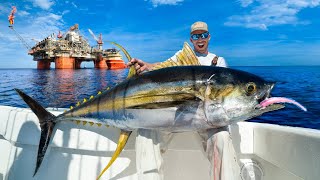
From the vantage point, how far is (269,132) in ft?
7.64

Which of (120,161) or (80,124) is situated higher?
(80,124)

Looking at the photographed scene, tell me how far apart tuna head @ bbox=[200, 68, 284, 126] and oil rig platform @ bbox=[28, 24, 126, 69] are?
76.1m

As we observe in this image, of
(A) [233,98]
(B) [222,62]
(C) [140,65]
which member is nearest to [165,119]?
(A) [233,98]

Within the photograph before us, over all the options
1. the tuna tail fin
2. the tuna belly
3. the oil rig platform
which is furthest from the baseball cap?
the oil rig platform

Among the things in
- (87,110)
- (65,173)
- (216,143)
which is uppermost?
Result: (87,110)

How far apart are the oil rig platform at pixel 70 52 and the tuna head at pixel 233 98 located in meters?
76.1

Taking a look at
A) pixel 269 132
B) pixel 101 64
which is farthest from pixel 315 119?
pixel 101 64

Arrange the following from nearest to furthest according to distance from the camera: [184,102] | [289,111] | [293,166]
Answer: [184,102]
[293,166]
[289,111]

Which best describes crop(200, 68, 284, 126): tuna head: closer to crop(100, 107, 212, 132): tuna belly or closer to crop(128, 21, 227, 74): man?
crop(100, 107, 212, 132): tuna belly

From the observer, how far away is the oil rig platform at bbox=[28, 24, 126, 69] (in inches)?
3019

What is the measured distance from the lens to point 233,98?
1.87 meters

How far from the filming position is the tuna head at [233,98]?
Result: 1.85 m

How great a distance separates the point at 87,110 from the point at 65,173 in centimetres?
74

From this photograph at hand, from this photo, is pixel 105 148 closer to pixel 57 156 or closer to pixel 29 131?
pixel 57 156
